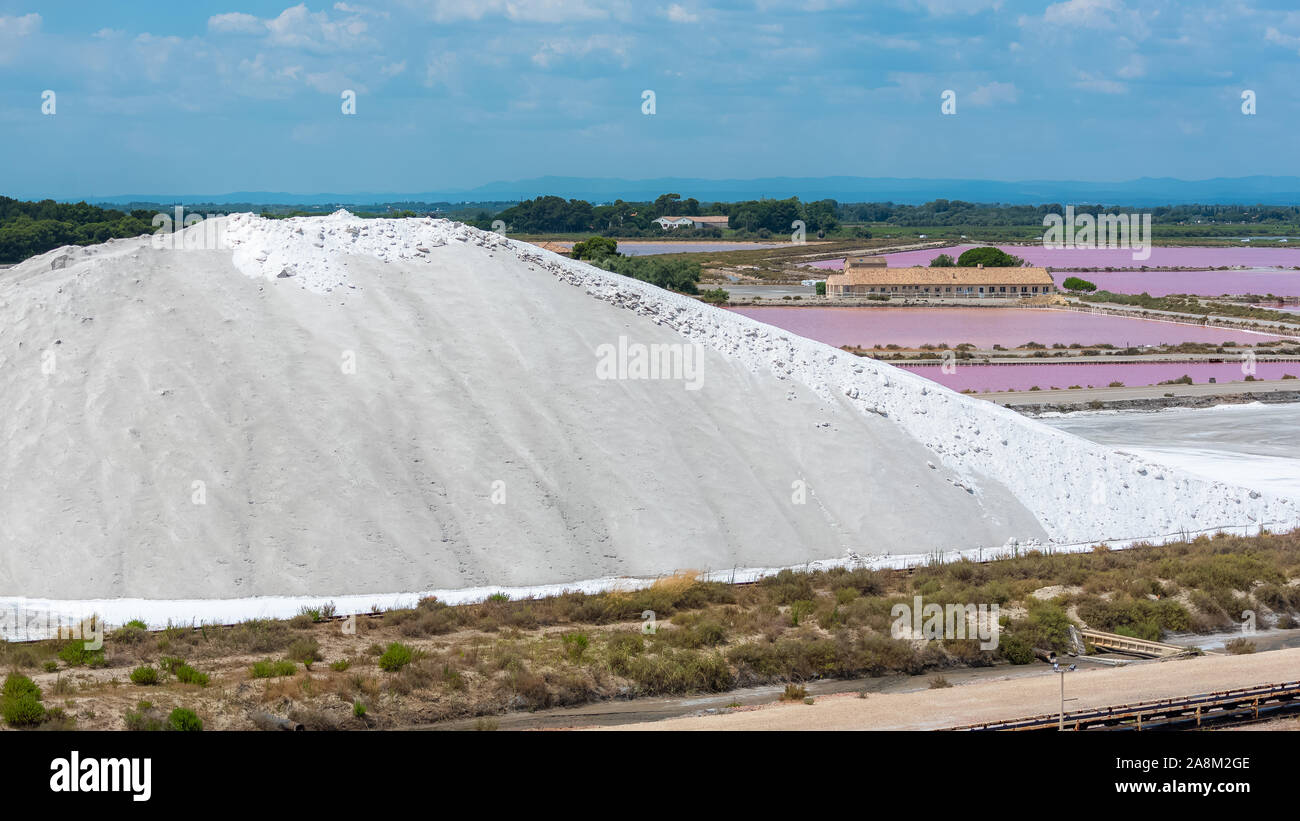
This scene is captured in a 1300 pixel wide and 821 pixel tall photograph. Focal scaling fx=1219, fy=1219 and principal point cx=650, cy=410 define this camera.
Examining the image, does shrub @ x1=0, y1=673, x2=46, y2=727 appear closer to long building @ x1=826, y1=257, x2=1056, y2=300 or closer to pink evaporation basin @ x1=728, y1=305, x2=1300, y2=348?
pink evaporation basin @ x1=728, y1=305, x2=1300, y2=348

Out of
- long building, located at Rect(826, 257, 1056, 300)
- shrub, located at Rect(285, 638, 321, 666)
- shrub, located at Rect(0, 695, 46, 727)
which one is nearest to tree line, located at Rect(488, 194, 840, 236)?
long building, located at Rect(826, 257, 1056, 300)

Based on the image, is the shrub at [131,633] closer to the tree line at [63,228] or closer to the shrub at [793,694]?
the shrub at [793,694]

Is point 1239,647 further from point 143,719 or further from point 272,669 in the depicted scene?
point 143,719

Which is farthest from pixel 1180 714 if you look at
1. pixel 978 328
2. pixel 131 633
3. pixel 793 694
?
pixel 978 328

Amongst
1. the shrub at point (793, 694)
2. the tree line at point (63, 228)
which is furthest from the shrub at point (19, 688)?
the tree line at point (63, 228)

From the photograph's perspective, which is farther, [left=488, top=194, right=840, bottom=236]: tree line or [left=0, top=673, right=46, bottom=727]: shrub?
[left=488, top=194, right=840, bottom=236]: tree line
